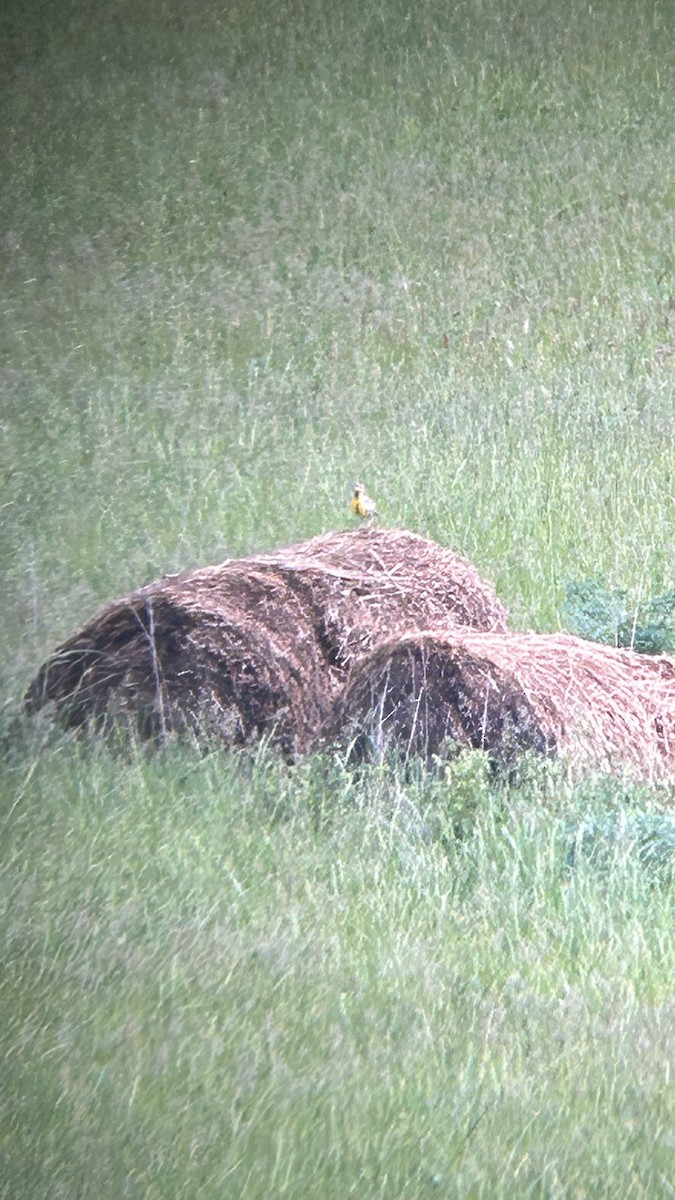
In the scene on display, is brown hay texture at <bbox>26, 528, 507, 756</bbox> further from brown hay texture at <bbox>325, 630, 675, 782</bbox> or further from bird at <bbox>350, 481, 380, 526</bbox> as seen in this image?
bird at <bbox>350, 481, 380, 526</bbox>

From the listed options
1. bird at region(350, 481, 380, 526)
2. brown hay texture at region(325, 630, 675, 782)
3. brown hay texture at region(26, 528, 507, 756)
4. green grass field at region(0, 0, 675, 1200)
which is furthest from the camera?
bird at region(350, 481, 380, 526)

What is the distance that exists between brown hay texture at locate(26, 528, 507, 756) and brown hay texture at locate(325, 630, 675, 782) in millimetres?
276

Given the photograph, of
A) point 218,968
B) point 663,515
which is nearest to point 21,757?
point 218,968

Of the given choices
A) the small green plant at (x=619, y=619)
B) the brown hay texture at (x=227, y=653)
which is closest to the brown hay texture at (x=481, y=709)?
the brown hay texture at (x=227, y=653)

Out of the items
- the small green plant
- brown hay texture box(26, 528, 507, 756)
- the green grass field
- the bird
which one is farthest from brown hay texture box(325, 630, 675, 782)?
the bird

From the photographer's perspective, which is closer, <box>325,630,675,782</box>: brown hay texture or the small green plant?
<box>325,630,675,782</box>: brown hay texture

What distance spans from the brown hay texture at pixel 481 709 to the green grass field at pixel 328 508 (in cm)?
16

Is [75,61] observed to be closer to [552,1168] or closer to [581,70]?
[581,70]

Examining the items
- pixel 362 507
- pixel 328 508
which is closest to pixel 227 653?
pixel 362 507

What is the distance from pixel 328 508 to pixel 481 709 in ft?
12.5

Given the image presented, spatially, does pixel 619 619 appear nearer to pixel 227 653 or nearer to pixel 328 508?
pixel 227 653

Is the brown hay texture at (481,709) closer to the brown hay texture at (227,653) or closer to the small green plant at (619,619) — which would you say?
the brown hay texture at (227,653)

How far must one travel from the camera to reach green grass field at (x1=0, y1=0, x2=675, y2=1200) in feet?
9.98

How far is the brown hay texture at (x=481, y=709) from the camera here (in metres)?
4.71
